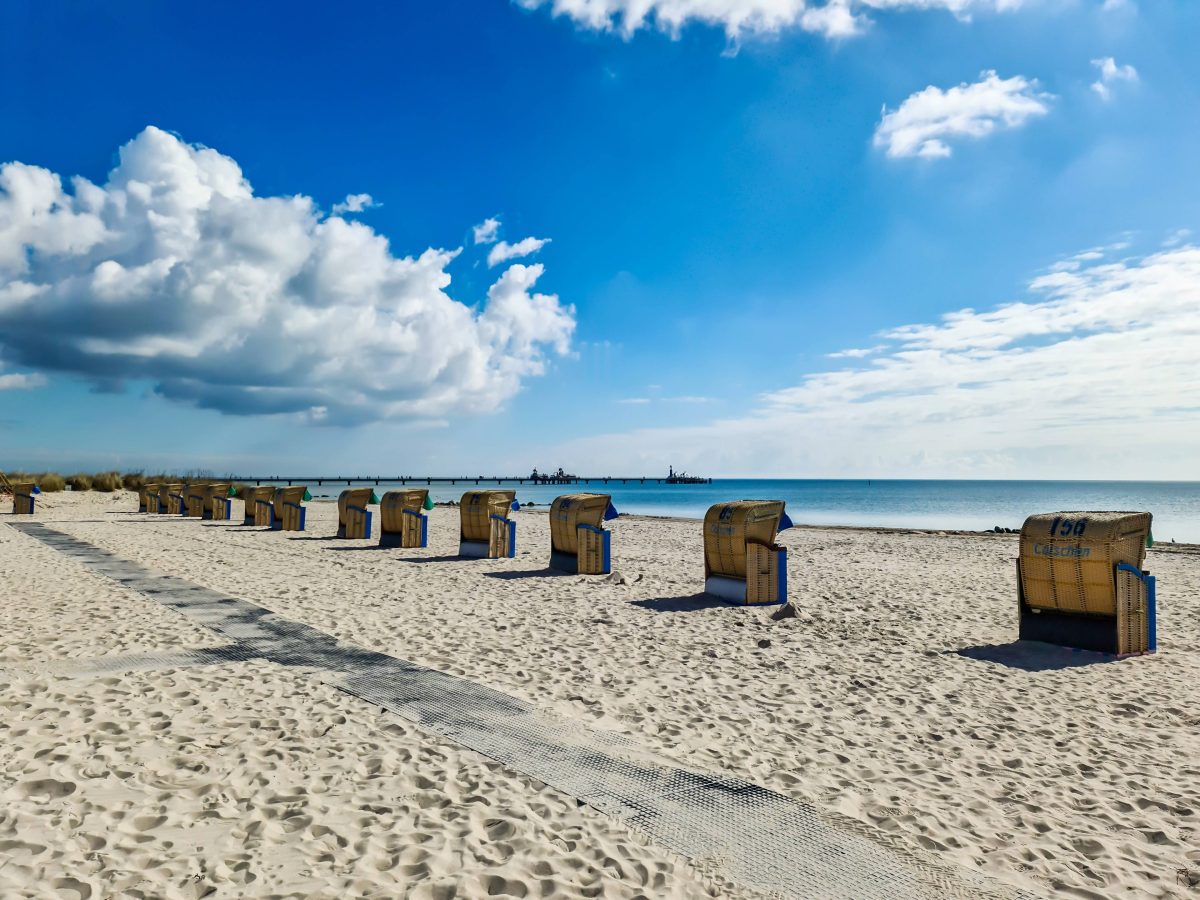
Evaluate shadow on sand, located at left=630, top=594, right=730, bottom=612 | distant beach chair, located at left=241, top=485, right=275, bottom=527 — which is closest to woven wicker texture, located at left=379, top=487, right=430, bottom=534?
distant beach chair, located at left=241, top=485, right=275, bottom=527

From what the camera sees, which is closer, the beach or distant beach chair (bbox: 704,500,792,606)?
the beach

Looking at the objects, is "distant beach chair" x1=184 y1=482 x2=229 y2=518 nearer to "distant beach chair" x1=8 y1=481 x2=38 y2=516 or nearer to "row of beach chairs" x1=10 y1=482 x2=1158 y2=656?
"distant beach chair" x1=8 y1=481 x2=38 y2=516

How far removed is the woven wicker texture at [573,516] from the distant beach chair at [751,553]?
2.93m

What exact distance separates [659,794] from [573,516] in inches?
391

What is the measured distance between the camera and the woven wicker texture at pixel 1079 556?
8062 mm

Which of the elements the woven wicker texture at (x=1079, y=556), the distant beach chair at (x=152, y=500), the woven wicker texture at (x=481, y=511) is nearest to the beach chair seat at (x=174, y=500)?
the distant beach chair at (x=152, y=500)

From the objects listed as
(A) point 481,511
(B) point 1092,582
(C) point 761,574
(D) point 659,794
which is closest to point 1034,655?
(B) point 1092,582

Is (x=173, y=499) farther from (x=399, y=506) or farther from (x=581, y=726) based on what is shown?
(x=581, y=726)

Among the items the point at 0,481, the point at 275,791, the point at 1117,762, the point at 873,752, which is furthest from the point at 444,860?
the point at 0,481

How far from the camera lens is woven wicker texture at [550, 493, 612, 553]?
1409 cm

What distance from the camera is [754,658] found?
7.92 metres

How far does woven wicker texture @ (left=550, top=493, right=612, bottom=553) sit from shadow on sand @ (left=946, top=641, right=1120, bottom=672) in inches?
271

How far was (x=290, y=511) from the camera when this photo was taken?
23.5 m

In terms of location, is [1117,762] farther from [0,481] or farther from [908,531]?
[0,481]
